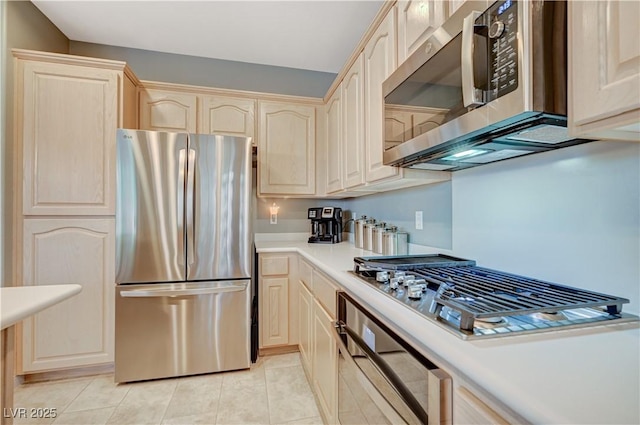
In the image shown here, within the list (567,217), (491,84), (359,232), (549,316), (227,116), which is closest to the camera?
(549,316)

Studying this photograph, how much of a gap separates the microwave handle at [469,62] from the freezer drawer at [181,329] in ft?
6.02

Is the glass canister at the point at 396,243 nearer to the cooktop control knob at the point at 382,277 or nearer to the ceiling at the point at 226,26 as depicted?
the cooktop control knob at the point at 382,277

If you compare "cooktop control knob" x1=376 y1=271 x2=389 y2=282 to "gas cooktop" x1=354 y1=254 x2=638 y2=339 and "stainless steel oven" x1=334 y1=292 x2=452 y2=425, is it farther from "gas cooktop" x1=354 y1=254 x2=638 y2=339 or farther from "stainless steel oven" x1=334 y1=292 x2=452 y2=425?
"stainless steel oven" x1=334 y1=292 x2=452 y2=425

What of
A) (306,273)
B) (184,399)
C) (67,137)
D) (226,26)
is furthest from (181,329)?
(226,26)

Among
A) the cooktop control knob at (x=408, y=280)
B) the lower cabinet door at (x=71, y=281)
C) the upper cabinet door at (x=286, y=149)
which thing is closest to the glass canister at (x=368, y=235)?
the upper cabinet door at (x=286, y=149)

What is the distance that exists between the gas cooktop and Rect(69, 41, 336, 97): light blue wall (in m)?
2.49

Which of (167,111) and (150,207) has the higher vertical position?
(167,111)

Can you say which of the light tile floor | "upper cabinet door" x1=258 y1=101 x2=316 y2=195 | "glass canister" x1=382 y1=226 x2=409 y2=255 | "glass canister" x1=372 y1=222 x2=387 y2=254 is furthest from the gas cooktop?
"upper cabinet door" x1=258 y1=101 x2=316 y2=195

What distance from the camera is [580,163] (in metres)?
0.89

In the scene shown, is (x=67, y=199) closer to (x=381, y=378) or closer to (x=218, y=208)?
(x=218, y=208)

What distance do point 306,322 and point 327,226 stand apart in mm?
951

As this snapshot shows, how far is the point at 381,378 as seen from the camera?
894 mm

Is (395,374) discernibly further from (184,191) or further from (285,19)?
(285,19)

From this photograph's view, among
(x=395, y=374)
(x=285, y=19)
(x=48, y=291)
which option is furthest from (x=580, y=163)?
(x=285, y=19)
